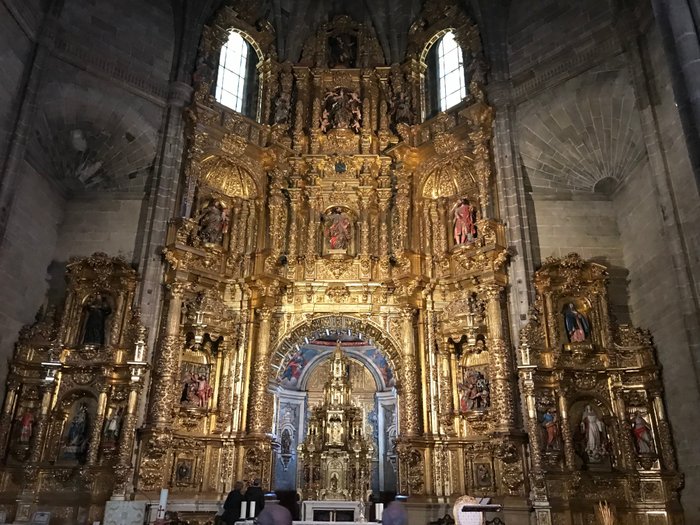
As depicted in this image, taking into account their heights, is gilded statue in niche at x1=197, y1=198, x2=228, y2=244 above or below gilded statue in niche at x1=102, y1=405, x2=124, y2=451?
above

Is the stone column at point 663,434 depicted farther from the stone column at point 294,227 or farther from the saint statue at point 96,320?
the saint statue at point 96,320

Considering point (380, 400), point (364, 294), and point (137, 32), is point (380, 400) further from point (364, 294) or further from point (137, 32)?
point (137, 32)

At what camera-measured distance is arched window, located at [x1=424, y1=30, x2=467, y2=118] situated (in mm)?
19703

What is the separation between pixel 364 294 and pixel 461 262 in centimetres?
293

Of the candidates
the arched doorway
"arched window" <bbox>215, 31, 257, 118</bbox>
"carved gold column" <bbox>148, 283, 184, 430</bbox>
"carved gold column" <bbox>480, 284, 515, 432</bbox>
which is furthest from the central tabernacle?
"arched window" <bbox>215, 31, 257, 118</bbox>

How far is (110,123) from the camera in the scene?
17109 mm

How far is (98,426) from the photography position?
47.0 ft

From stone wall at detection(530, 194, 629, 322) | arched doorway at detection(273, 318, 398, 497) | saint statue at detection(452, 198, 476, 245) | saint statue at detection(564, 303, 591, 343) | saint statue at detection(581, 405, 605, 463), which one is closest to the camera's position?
saint statue at detection(581, 405, 605, 463)

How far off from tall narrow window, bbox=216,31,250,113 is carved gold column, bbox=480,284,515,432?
10.7m

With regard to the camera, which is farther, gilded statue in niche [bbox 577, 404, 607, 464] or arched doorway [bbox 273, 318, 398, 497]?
arched doorway [bbox 273, 318, 398, 497]

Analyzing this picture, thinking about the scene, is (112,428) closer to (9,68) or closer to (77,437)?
(77,437)

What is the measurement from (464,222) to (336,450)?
25.3ft

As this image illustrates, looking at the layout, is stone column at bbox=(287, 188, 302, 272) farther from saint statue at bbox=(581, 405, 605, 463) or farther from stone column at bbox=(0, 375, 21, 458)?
saint statue at bbox=(581, 405, 605, 463)

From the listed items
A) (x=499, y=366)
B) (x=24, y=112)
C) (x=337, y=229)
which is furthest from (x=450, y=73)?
(x=24, y=112)
